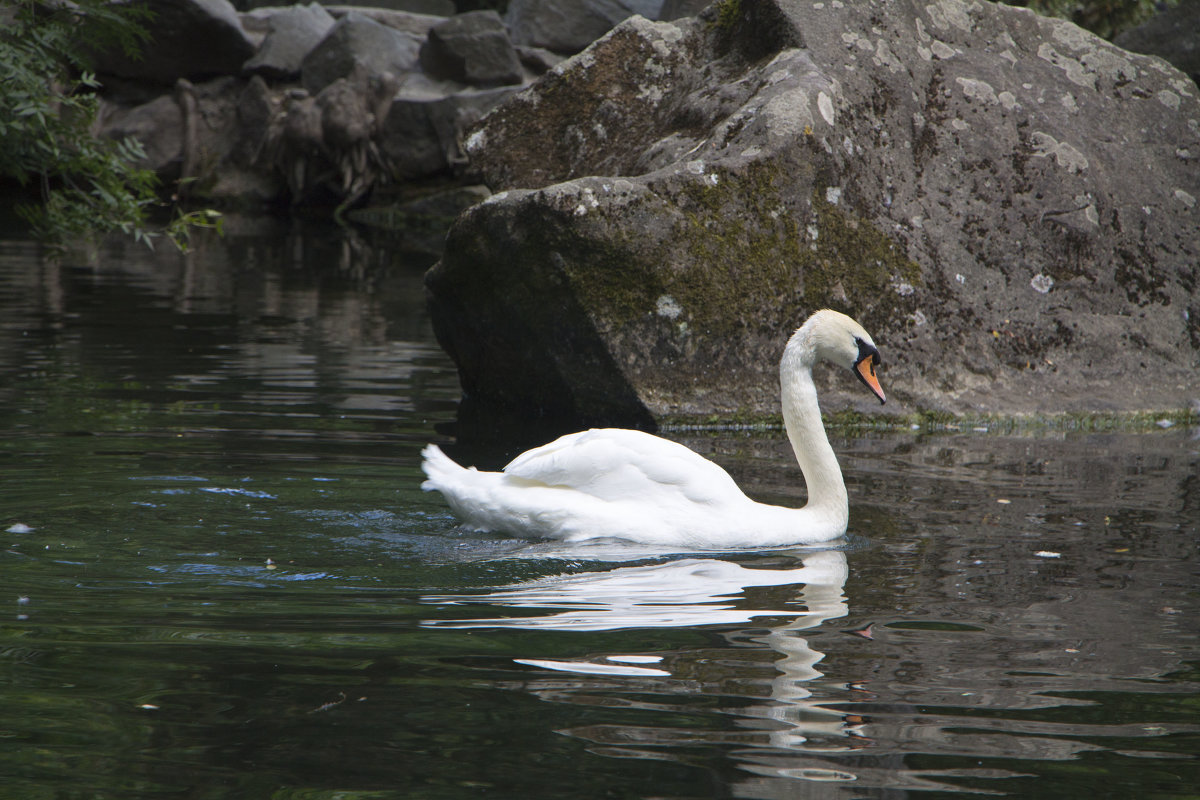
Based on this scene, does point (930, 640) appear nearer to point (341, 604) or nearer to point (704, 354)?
point (341, 604)

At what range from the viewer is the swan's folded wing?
4957 millimetres

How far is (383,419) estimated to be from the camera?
7.55m

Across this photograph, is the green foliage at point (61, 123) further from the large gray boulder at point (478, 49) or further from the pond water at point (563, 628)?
the large gray boulder at point (478, 49)

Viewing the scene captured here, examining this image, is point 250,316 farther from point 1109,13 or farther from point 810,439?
point 1109,13

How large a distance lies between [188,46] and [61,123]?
19868 mm

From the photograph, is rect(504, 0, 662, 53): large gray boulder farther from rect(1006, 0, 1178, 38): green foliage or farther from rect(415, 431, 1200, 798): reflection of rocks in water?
rect(415, 431, 1200, 798): reflection of rocks in water

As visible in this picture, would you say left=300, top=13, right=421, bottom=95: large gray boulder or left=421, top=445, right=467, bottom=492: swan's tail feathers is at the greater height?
left=300, top=13, right=421, bottom=95: large gray boulder

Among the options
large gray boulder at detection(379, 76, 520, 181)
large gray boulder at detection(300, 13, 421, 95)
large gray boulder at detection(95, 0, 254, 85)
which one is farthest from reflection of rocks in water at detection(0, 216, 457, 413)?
large gray boulder at detection(95, 0, 254, 85)

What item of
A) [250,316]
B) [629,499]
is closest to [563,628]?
[629,499]

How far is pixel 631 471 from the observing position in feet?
16.4

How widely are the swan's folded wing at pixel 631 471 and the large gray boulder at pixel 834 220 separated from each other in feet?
7.42

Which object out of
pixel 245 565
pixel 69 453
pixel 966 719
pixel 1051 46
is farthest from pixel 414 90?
pixel 966 719

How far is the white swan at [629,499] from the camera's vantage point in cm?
491

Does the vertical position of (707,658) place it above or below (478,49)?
below
